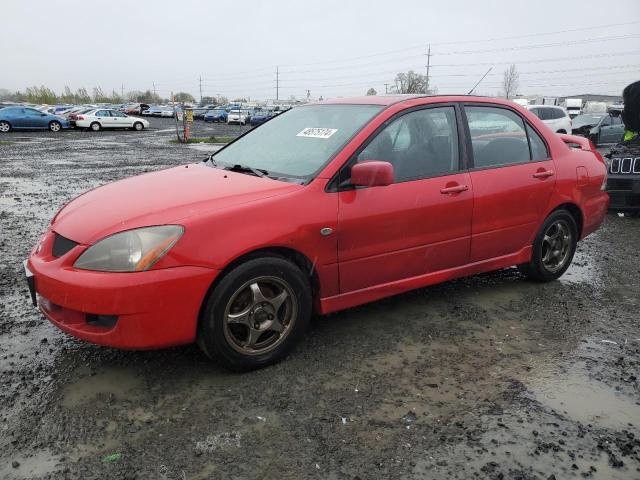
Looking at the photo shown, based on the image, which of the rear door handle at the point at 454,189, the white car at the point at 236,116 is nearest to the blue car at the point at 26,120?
the white car at the point at 236,116

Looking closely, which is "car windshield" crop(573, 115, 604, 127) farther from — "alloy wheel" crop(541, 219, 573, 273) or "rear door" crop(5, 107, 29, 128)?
"rear door" crop(5, 107, 29, 128)

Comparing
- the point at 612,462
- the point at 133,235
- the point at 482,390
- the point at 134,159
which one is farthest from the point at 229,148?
the point at 134,159

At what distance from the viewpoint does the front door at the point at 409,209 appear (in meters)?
3.35

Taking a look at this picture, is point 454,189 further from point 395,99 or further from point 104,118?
point 104,118

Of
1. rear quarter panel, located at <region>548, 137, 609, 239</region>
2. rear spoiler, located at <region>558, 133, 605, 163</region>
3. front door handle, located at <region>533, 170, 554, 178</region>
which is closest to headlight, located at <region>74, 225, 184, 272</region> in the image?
front door handle, located at <region>533, 170, 554, 178</region>

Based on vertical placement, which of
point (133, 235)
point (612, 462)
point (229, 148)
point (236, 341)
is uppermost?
point (229, 148)

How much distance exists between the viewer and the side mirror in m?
3.15

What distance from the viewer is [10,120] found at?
27312 mm

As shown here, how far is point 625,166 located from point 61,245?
775 cm

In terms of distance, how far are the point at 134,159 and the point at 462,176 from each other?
13.3 metres

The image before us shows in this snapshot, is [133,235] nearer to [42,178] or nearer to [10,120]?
[42,178]

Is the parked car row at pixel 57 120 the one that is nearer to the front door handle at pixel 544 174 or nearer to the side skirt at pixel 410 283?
the side skirt at pixel 410 283

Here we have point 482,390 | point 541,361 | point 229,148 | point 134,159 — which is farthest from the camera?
point 134,159

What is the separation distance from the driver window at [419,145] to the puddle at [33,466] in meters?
2.40
